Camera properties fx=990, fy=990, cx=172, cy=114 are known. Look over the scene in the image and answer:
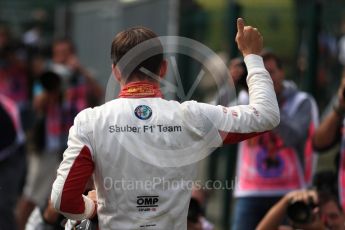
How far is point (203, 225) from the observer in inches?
264

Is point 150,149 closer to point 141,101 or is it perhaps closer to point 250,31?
point 141,101

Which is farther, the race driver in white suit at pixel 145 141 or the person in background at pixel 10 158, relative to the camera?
the person in background at pixel 10 158

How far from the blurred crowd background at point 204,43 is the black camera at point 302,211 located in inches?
96.4

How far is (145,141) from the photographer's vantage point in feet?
14.3

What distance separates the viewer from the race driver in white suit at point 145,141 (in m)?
4.33

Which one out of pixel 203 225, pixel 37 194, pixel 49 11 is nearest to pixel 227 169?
pixel 37 194

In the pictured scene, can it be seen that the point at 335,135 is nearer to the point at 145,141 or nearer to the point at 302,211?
the point at 302,211

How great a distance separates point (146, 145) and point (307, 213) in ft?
5.24

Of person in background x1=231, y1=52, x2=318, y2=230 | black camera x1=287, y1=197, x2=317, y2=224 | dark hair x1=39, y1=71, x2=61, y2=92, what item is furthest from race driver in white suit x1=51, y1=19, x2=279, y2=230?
dark hair x1=39, y1=71, x2=61, y2=92

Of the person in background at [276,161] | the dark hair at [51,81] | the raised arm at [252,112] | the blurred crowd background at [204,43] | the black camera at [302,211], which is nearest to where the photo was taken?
the raised arm at [252,112]

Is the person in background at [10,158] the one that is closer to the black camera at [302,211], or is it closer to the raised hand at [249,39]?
the black camera at [302,211]

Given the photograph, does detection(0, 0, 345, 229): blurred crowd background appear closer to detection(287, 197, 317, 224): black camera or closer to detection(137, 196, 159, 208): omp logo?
detection(287, 197, 317, 224): black camera

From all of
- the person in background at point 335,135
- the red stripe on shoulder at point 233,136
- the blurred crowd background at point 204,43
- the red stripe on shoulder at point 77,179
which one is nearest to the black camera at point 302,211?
the person in background at point 335,135

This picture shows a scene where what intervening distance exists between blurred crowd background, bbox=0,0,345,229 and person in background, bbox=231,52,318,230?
2.65 ft
